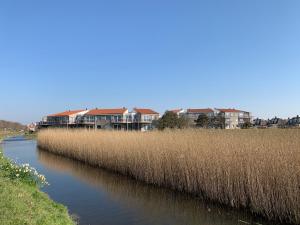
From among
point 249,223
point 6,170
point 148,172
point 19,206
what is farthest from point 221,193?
point 6,170

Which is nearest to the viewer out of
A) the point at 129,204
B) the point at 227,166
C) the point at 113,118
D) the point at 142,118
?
the point at 227,166

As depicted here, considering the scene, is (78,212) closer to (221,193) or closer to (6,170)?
(6,170)

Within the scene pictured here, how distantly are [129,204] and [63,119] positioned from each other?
90.4 m

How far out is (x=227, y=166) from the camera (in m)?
10.9

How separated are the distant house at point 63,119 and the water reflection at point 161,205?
271 feet

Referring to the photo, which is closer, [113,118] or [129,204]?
[129,204]

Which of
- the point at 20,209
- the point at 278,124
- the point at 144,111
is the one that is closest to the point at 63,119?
the point at 144,111

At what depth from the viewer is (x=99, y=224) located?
10031mm

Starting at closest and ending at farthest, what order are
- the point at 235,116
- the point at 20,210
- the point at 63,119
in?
the point at 20,210 < the point at 63,119 < the point at 235,116

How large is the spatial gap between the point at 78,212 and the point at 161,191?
358cm

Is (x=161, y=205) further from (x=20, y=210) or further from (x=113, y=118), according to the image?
(x=113, y=118)

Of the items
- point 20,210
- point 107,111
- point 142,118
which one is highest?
point 107,111

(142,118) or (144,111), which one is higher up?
(144,111)

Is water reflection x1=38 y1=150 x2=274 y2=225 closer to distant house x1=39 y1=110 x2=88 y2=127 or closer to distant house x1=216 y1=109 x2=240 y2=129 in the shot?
distant house x1=39 y1=110 x2=88 y2=127
